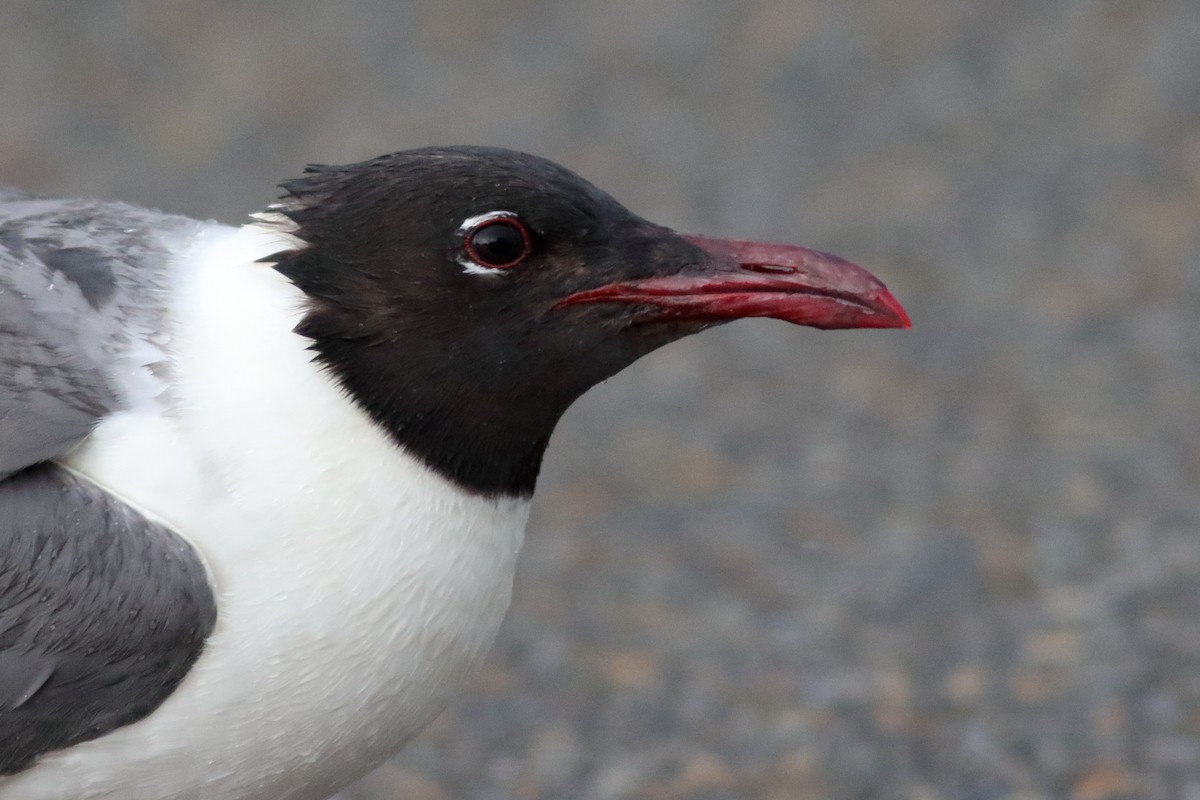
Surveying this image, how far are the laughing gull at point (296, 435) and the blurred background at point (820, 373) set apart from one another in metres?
1.79

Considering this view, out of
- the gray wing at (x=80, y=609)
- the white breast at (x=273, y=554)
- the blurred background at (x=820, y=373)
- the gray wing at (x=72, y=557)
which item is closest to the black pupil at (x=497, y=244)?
the white breast at (x=273, y=554)

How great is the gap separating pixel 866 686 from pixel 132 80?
572 cm

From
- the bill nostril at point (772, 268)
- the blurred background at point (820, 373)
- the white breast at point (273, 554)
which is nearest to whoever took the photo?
the white breast at point (273, 554)

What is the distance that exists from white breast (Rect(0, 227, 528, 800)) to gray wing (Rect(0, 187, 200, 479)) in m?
0.06

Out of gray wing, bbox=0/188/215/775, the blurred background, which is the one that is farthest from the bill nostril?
the blurred background

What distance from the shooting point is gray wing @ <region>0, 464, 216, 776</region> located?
3.14m

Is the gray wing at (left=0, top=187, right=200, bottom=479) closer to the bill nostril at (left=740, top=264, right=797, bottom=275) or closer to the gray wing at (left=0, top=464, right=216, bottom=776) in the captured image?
the gray wing at (left=0, top=464, right=216, bottom=776)

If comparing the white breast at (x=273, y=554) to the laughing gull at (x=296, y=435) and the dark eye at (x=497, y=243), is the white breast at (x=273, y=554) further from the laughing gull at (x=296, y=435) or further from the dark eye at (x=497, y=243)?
the dark eye at (x=497, y=243)

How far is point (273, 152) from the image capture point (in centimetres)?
864

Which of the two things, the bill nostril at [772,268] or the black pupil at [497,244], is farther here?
the bill nostril at [772,268]

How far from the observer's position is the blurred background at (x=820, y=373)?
17.1 feet

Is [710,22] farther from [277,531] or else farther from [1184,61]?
[277,531]

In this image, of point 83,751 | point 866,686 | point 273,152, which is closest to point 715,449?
point 866,686

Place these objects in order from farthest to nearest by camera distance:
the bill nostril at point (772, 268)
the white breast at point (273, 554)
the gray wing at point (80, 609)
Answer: the bill nostril at point (772, 268) → the white breast at point (273, 554) → the gray wing at point (80, 609)
